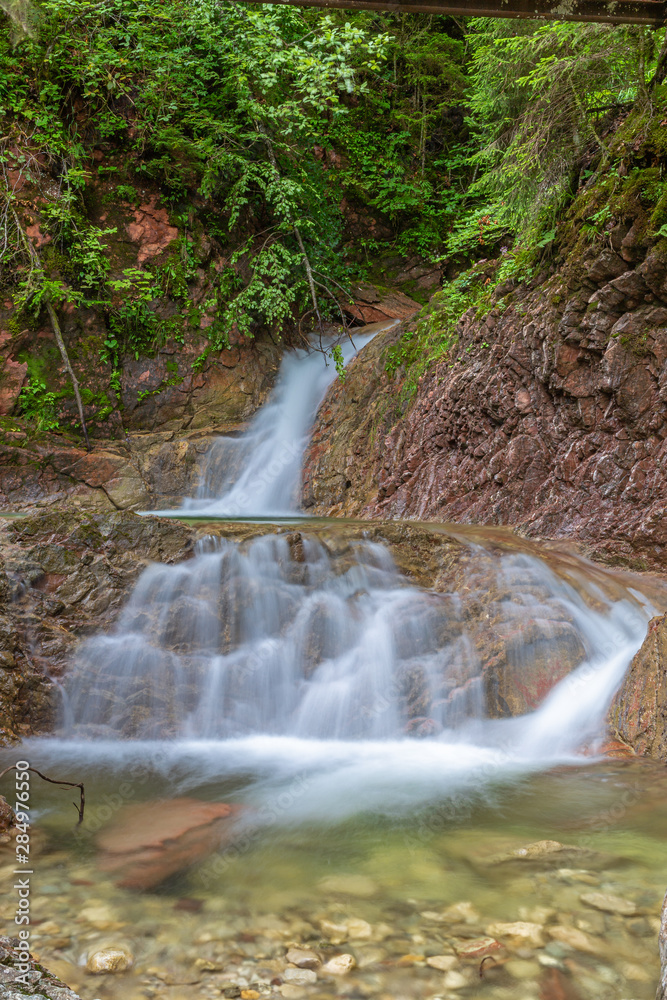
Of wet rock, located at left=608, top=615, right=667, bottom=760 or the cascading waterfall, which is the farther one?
the cascading waterfall

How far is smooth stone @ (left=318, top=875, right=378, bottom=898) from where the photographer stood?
292 cm

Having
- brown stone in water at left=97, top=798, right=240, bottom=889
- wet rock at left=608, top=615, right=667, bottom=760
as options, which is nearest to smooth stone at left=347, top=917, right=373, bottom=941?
brown stone in water at left=97, top=798, right=240, bottom=889

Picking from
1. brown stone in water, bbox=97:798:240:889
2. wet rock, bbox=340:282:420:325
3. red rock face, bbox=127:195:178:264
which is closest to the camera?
brown stone in water, bbox=97:798:240:889

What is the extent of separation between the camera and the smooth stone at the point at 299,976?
231cm

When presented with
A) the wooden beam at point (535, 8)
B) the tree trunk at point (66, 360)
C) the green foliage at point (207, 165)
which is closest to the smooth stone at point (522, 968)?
the wooden beam at point (535, 8)

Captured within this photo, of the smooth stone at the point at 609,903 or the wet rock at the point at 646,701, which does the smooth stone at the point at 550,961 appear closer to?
the smooth stone at the point at 609,903

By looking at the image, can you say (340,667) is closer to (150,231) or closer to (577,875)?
(577,875)

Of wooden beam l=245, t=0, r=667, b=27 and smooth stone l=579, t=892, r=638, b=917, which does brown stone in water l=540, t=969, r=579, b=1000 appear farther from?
wooden beam l=245, t=0, r=667, b=27

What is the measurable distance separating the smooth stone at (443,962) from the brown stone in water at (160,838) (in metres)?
1.26

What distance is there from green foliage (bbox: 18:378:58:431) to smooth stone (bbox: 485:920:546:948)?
9.49 m

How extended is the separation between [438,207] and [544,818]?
556 inches

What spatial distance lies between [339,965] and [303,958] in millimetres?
136

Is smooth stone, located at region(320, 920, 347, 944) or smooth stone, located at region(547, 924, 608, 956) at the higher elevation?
smooth stone, located at region(320, 920, 347, 944)

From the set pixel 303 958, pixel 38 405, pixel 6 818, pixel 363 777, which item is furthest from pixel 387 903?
pixel 38 405
